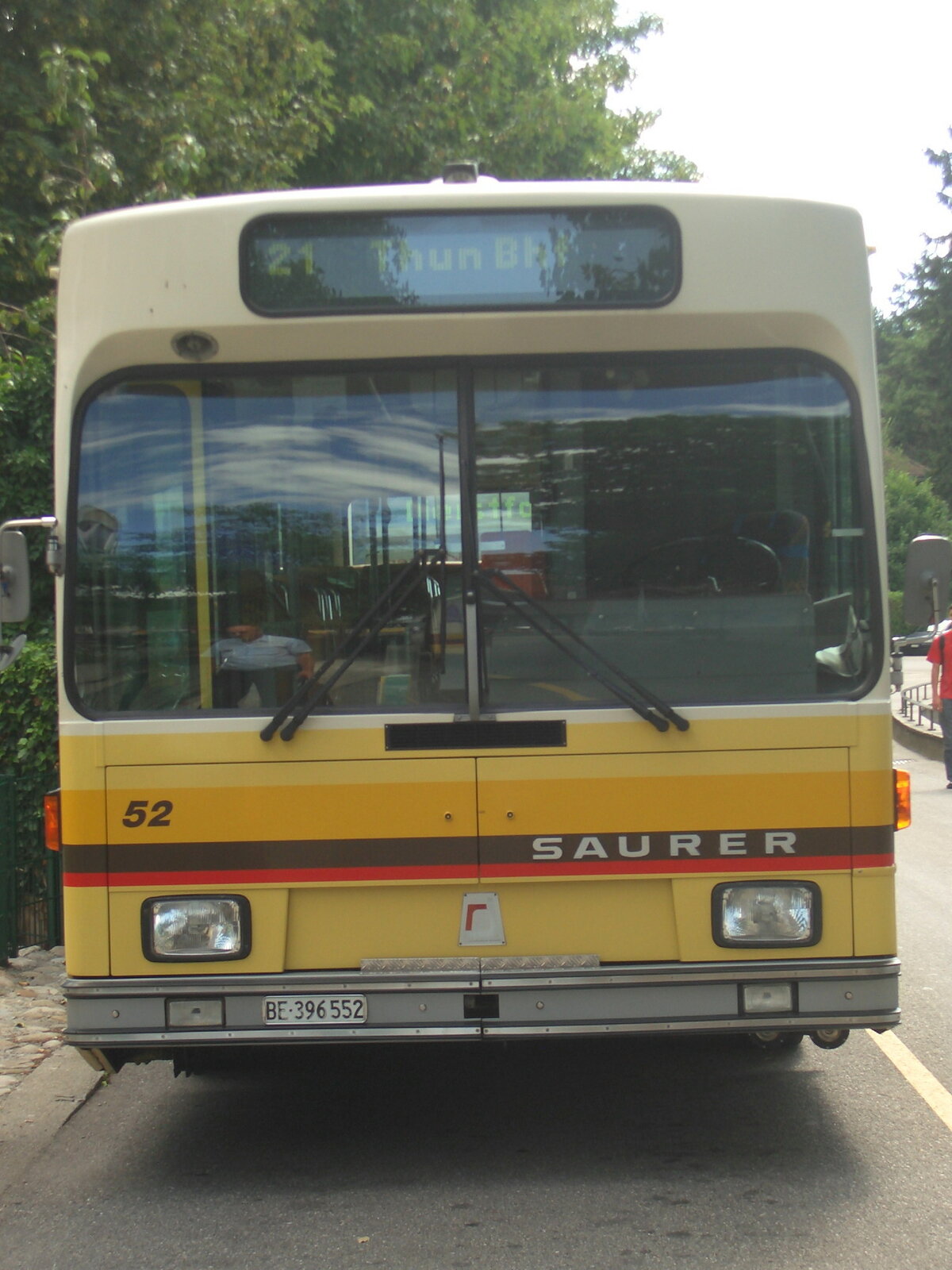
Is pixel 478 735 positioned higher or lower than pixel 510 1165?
higher

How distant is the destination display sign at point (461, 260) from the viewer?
443 cm

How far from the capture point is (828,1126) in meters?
5.09

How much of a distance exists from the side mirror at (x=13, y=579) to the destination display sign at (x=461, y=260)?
1101mm

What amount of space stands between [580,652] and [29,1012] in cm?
392

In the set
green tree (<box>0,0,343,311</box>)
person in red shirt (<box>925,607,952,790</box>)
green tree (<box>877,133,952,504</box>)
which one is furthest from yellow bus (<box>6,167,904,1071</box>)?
green tree (<box>877,133,952,504</box>)

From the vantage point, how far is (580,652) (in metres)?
4.42

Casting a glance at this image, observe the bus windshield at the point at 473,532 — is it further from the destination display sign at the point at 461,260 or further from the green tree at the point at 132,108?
the green tree at the point at 132,108

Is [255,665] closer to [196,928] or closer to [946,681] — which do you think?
[196,928]

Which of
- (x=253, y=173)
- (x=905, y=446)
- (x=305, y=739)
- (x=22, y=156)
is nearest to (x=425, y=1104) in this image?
(x=305, y=739)

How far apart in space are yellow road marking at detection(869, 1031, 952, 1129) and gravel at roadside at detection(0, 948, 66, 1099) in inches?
132

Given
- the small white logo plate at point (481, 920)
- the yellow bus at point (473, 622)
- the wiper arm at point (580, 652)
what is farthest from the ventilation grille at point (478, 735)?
the small white logo plate at point (481, 920)

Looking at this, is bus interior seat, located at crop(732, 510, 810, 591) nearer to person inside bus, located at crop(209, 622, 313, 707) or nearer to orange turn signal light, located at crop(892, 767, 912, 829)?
orange turn signal light, located at crop(892, 767, 912, 829)

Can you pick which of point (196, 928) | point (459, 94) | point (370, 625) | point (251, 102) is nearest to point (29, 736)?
point (196, 928)

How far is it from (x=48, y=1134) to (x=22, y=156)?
8.52 m
